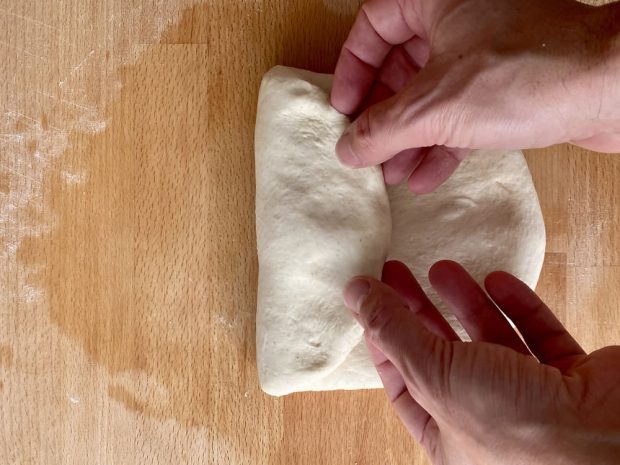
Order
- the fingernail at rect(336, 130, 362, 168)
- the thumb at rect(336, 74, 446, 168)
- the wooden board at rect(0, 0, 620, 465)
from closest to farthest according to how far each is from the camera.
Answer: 1. the thumb at rect(336, 74, 446, 168)
2. the fingernail at rect(336, 130, 362, 168)
3. the wooden board at rect(0, 0, 620, 465)

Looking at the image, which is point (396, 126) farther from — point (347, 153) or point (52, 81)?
point (52, 81)

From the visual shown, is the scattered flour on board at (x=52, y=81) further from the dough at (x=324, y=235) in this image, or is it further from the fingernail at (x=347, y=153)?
the fingernail at (x=347, y=153)

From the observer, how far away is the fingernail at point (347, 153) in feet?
2.94

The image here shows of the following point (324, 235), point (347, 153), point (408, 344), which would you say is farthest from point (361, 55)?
point (408, 344)

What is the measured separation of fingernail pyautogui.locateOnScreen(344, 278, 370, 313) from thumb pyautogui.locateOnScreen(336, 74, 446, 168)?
0.19 metres

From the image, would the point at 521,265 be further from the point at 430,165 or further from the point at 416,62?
the point at 416,62

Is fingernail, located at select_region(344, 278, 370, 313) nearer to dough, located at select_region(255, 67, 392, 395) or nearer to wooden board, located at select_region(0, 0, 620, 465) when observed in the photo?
dough, located at select_region(255, 67, 392, 395)

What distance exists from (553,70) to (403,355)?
1.39ft

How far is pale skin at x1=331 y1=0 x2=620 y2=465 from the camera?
27.5 inches

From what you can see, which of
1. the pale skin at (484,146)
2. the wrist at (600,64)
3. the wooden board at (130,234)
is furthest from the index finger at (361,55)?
the wrist at (600,64)

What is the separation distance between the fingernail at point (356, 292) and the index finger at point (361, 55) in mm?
299

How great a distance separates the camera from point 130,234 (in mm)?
1053

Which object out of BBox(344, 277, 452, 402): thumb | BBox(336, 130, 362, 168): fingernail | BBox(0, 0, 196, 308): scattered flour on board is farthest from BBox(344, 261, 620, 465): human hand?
BBox(0, 0, 196, 308): scattered flour on board

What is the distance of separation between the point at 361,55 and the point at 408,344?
0.50m
